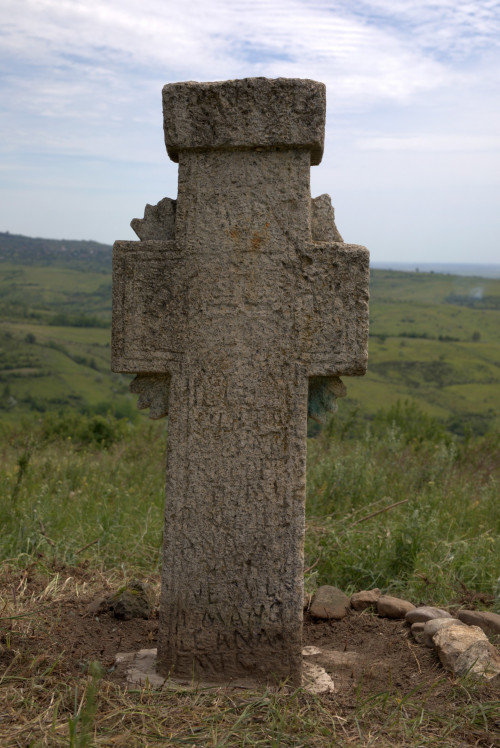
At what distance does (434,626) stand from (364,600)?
560 mm

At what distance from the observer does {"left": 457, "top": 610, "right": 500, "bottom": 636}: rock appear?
3178 millimetres

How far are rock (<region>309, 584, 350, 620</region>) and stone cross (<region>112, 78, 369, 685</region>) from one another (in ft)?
2.43

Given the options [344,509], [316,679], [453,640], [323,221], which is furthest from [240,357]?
[344,509]

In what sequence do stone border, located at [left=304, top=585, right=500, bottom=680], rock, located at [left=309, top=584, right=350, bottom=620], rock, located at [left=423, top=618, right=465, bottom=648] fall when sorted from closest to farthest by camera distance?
stone border, located at [left=304, top=585, right=500, bottom=680] < rock, located at [left=423, top=618, right=465, bottom=648] < rock, located at [left=309, top=584, right=350, bottom=620]

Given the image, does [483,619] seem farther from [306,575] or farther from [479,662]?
[306,575]

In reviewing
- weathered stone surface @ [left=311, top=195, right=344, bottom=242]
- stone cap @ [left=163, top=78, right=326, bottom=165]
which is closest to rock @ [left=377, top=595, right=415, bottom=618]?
weathered stone surface @ [left=311, top=195, right=344, bottom=242]

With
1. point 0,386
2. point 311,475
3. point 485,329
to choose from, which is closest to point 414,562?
point 311,475

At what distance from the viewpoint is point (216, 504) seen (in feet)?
8.82

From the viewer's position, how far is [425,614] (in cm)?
321

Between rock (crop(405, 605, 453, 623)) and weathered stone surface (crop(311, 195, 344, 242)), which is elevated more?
weathered stone surface (crop(311, 195, 344, 242))

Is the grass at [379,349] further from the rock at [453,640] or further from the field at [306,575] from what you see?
the rock at [453,640]

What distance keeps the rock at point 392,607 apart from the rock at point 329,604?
17 cm

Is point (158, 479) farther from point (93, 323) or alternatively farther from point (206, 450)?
point (93, 323)

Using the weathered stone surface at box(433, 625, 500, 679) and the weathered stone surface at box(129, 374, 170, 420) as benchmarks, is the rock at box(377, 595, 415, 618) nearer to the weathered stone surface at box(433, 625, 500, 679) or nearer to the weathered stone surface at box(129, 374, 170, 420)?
the weathered stone surface at box(433, 625, 500, 679)
